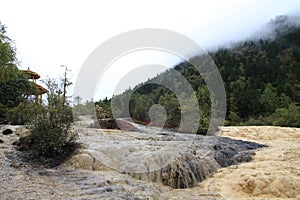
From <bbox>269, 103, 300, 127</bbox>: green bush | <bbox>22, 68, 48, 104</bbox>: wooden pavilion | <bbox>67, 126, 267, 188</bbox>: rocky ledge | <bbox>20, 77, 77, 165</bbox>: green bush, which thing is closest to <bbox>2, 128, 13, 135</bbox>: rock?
<bbox>20, 77, 77, 165</bbox>: green bush

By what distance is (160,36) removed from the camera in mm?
12211

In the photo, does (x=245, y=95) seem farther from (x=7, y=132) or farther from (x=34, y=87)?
(x=7, y=132)

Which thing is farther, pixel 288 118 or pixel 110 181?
pixel 288 118

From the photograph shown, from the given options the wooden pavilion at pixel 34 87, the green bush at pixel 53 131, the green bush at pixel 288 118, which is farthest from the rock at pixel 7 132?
the green bush at pixel 288 118

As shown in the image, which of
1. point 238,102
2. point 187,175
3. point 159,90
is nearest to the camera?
point 187,175

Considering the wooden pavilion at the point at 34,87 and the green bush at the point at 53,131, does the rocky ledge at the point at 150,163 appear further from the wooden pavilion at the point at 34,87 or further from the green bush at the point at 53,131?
the wooden pavilion at the point at 34,87

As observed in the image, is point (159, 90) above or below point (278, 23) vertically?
below

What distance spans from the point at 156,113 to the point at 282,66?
35.1 m

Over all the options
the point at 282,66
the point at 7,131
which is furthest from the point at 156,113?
the point at 282,66

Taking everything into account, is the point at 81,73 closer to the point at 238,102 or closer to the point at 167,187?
the point at 167,187

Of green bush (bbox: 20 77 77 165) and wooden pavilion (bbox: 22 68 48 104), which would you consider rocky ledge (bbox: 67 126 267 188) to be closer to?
green bush (bbox: 20 77 77 165)

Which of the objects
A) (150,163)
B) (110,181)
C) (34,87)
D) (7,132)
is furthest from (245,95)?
(110,181)

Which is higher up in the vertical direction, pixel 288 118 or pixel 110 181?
pixel 288 118

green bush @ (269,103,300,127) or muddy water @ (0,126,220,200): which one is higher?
green bush @ (269,103,300,127)
